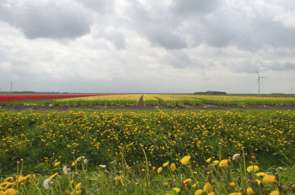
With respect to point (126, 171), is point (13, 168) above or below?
below

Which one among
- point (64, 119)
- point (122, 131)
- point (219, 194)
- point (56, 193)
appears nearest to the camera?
point (219, 194)

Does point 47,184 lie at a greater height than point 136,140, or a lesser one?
greater

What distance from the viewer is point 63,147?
29.5ft

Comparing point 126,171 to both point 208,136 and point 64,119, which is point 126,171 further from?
point 64,119

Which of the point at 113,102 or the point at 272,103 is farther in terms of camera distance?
the point at 272,103

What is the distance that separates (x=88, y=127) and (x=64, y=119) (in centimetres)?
125

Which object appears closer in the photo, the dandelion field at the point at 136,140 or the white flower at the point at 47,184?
the white flower at the point at 47,184

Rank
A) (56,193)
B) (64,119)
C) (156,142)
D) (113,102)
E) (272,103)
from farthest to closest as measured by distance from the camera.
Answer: (272,103) < (113,102) < (64,119) < (156,142) < (56,193)

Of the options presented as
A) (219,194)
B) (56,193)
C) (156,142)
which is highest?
(219,194)

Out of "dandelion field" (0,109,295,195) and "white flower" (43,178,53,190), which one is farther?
"dandelion field" (0,109,295,195)

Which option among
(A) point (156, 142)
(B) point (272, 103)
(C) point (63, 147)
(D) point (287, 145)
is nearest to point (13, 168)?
(C) point (63, 147)

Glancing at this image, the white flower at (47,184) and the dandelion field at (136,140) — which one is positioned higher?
the white flower at (47,184)

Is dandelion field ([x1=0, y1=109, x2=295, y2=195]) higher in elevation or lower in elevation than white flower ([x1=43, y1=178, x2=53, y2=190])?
lower

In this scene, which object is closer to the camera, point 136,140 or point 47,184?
point 47,184
